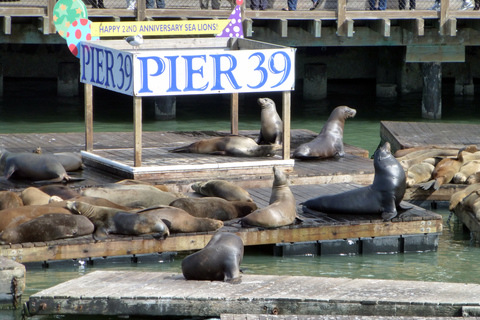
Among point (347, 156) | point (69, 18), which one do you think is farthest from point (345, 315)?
point (69, 18)

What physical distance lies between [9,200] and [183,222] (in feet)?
5.23

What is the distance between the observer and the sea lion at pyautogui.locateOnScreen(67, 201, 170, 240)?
7582mm

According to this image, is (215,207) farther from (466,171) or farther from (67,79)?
(67,79)

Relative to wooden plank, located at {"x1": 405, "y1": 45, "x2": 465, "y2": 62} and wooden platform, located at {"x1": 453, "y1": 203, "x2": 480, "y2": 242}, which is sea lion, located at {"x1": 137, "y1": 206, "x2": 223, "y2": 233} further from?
wooden plank, located at {"x1": 405, "y1": 45, "x2": 465, "y2": 62}

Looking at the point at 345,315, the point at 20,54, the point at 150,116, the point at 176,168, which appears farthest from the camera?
the point at 20,54

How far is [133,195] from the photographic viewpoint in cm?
836

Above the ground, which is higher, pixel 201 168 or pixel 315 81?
pixel 315 81

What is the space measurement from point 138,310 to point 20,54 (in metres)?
15.7

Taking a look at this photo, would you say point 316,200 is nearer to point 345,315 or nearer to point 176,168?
point 176,168

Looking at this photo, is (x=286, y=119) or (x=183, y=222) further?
(x=286, y=119)

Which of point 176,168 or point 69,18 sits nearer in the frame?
point 176,168

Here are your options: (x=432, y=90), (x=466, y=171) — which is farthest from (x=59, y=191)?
(x=432, y=90)

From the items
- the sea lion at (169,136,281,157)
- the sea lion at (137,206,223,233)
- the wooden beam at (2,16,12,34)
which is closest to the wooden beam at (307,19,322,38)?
the wooden beam at (2,16,12,34)

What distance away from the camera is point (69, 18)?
426 inches
